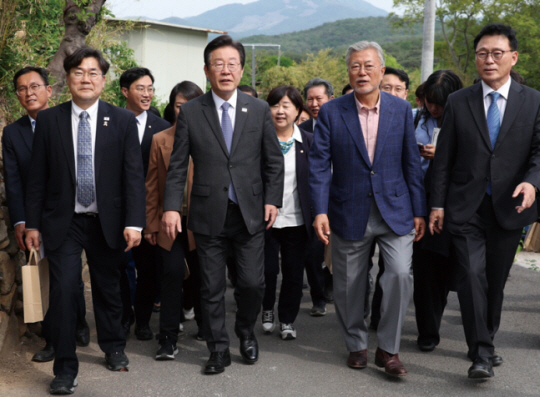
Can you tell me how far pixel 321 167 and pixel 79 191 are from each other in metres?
1.76

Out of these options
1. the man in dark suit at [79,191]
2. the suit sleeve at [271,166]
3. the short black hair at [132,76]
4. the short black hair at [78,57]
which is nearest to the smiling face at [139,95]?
the short black hair at [132,76]

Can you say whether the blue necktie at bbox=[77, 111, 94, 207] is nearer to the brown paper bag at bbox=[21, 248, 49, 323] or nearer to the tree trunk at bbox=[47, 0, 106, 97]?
the brown paper bag at bbox=[21, 248, 49, 323]

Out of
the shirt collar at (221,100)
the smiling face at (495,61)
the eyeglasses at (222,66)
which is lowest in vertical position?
the shirt collar at (221,100)

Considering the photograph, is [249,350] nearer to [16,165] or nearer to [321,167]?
[321,167]

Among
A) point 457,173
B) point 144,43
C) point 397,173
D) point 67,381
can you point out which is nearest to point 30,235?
point 67,381

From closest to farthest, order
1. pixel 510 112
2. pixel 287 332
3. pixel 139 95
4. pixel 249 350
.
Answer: pixel 510 112
pixel 249 350
pixel 287 332
pixel 139 95

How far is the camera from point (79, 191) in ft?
15.8

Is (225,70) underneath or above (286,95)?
above

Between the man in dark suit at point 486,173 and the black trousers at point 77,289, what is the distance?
246 centimetres

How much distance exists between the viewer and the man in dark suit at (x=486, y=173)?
4.74m

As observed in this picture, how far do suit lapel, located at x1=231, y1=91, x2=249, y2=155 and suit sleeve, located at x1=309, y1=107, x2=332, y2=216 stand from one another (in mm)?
559

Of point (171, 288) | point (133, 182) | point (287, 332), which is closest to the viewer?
point (133, 182)

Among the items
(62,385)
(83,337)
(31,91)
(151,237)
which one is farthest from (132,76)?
(62,385)

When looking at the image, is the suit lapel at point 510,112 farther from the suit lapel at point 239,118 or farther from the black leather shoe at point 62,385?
the black leather shoe at point 62,385
